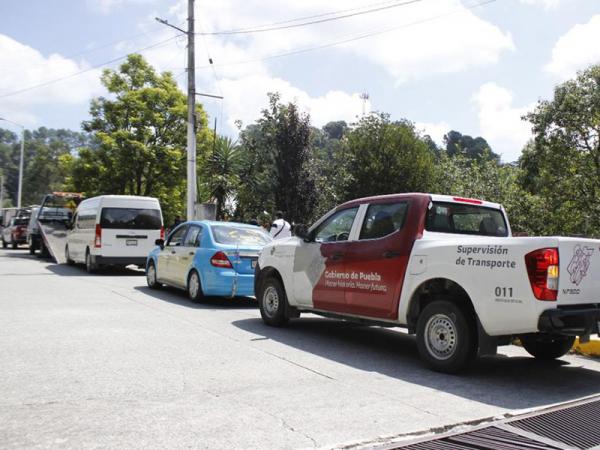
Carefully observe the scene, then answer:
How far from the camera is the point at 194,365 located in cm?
600

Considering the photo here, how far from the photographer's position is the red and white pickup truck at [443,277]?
536cm

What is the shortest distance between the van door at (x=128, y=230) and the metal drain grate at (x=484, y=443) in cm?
1395

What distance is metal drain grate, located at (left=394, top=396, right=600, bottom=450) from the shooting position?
13.3 feet

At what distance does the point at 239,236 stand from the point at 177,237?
1787 mm

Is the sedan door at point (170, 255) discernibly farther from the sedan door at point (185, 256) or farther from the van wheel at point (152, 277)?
the van wheel at point (152, 277)

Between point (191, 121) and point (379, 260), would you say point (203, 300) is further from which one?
point (191, 121)

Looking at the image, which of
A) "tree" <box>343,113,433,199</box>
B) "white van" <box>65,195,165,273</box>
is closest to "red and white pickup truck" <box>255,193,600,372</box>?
"white van" <box>65,195,165,273</box>

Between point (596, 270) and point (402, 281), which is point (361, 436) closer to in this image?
point (402, 281)

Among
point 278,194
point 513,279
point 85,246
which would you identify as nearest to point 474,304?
point 513,279

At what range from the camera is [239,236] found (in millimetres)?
11211

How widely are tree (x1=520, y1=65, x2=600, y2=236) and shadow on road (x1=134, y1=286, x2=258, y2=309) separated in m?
10.3

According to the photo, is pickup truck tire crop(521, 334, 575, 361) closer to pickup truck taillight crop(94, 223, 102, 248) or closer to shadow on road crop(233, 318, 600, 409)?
shadow on road crop(233, 318, 600, 409)

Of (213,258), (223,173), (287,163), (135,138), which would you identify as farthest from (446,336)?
(135,138)

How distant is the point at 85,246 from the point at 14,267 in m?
2.61
